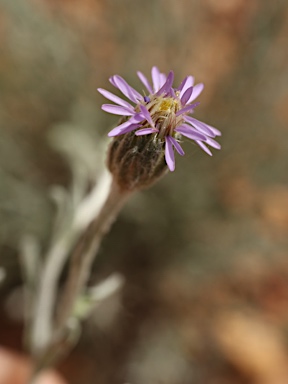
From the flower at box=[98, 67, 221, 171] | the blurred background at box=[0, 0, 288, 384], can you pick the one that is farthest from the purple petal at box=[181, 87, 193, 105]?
the blurred background at box=[0, 0, 288, 384]

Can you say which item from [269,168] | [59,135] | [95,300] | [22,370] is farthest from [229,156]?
[95,300]

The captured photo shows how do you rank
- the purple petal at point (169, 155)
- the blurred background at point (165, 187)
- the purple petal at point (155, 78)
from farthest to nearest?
the blurred background at point (165, 187), the purple petal at point (155, 78), the purple petal at point (169, 155)

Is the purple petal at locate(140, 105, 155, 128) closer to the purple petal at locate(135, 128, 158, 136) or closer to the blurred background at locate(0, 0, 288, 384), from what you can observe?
the purple petal at locate(135, 128, 158, 136)

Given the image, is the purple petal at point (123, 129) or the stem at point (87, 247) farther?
the stem at point (87, 247)

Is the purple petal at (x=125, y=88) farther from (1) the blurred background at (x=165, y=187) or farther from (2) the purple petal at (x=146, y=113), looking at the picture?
(1) the blurred background at (x=165, y=187)

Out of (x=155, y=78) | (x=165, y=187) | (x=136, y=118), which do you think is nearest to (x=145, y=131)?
(x=136, y=118)

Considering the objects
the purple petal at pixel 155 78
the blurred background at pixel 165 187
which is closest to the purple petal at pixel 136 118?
the purple petal at pixel 155 78

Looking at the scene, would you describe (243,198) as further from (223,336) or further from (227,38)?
(227,38)

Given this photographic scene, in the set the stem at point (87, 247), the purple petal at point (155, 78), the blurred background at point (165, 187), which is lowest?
the stem at point (87, 247)

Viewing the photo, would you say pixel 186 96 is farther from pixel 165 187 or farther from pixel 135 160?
pixel 165 187
